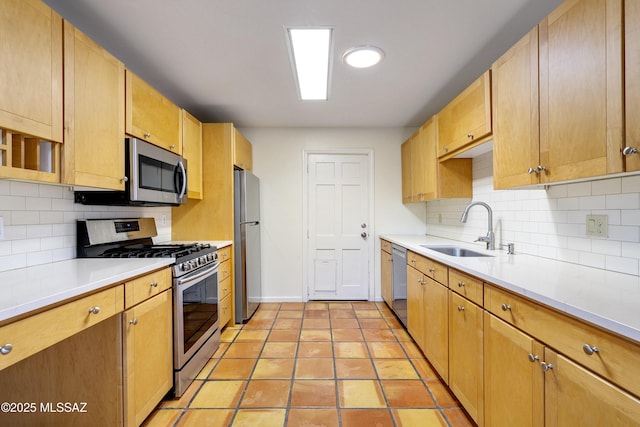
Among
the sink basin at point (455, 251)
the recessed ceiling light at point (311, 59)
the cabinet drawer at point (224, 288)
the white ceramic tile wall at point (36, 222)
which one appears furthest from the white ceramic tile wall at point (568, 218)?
the white ceramic tile wall at point (36, 222)

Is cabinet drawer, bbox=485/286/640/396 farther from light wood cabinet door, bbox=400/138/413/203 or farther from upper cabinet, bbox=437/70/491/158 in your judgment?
light wood cabinet door, bbox=400/138/413/203

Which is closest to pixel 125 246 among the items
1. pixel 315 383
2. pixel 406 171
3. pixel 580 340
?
pixel 315 383

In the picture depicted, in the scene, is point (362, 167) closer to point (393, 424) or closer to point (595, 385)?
point (393, 424)

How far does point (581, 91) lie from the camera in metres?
1.17

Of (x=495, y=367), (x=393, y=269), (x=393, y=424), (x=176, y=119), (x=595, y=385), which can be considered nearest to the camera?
(x=595, y=385)

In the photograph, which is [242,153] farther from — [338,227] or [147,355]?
[147,355]

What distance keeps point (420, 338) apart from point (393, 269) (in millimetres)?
858

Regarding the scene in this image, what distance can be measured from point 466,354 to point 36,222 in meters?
2.54

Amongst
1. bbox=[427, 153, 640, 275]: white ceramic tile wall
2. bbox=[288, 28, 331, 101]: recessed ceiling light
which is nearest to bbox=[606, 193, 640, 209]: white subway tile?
bbox=[427, 153, 640, 275]: white ceramic tile wall

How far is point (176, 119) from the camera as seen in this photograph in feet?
7.98

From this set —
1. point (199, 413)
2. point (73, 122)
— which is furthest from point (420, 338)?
point (73, 122)

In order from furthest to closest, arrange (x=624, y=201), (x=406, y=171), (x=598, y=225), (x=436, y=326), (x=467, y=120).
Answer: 1. (x=406, y=171)
2. (x=467, y=120)
3. (x=436, y=326)
4. (x=598, y=225)
5. (x=624, y=201)

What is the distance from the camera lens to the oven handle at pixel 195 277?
5.97ft

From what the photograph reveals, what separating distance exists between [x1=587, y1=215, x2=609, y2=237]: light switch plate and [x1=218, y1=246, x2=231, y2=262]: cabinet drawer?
8.65ft
